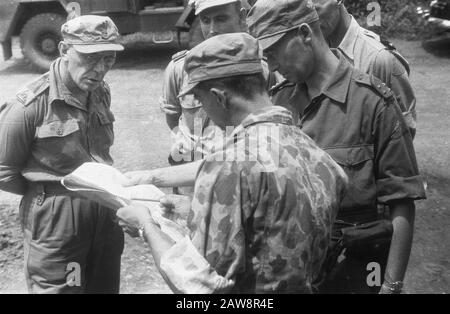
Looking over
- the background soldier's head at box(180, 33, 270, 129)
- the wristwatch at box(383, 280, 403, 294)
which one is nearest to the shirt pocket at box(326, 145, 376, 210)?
the wristwatch at box(383, 280, 403, 294)

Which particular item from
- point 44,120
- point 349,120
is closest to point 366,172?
point 349,120

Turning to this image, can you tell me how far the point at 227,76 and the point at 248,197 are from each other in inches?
15.6

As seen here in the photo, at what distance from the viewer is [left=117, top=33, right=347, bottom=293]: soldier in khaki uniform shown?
1727mm

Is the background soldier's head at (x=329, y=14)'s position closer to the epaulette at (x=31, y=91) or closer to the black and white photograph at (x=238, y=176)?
the black and white photograph at (x=238, y=176)

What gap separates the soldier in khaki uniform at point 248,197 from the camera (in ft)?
5.66

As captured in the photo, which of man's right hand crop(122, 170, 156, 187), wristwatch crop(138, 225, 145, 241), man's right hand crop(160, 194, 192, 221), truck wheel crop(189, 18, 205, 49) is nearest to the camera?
wristwatch crop(138, 225, 145, 241)

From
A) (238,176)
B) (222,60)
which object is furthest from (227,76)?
(238,176)

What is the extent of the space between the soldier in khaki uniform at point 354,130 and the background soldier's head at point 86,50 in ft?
3.04

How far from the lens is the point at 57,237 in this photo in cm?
294

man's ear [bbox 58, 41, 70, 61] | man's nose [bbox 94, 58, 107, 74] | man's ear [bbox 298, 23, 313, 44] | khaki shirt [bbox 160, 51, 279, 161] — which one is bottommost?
khaki shirt [bbox 160, 51, 279, 161]

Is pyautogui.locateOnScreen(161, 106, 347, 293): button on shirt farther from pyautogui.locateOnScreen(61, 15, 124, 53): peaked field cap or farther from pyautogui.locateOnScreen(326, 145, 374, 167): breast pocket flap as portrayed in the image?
pyautogui.locateOnScreen(61, 15, 124, 53): peaked field cap

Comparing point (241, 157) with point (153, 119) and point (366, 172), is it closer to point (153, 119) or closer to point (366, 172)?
point (366, 172)

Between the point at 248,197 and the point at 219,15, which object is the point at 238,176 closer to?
the point at 248,197

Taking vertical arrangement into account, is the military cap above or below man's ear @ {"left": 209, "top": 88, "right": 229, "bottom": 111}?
above
